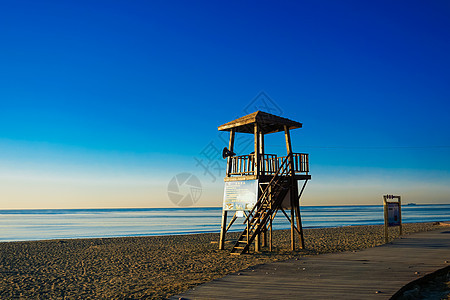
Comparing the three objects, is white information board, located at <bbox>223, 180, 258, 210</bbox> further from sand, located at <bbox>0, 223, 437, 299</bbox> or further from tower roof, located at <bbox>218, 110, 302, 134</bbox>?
tower roof, located at <bbox>218, 110, 302, 134</bbox>

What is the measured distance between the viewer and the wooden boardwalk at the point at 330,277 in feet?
24.3

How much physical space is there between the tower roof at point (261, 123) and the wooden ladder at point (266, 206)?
1590mm

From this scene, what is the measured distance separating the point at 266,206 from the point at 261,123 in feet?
11.7

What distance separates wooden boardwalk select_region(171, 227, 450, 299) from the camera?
7.41 meters

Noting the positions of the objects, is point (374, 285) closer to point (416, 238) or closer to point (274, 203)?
point (274, 203)

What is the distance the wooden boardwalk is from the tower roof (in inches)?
246

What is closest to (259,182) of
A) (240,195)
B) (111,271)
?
(240,195)

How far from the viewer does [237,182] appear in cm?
1708

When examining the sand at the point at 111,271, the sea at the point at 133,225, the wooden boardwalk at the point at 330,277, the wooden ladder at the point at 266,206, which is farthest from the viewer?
the sea at the point at 133,225

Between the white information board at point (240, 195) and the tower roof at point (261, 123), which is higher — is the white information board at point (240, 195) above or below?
below

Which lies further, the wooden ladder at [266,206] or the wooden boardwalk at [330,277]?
the wooden ladder at [266,206]

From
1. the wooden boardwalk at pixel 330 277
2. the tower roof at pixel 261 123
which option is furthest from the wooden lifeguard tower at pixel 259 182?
the wooden boardwalk at pixel 330 277

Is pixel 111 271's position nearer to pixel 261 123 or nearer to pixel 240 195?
pixel 240 195

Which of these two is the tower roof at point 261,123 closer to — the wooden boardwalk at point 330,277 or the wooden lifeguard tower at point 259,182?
the wooden lifeguard tower at point 259,182
